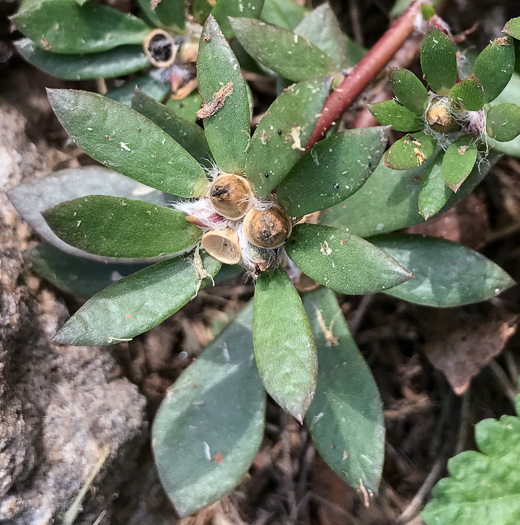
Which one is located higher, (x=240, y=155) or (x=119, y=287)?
(x=240, y=155)

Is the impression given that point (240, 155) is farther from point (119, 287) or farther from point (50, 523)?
point (50, 523)

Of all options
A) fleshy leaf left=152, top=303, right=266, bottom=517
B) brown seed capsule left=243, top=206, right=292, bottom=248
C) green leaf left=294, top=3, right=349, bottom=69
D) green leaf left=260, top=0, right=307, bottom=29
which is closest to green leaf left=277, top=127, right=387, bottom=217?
brown seed capsule left=243, top=206, right=292, bottom=248

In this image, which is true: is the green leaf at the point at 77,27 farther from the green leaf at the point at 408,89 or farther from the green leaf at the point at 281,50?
the green leaf at the point at 408,89

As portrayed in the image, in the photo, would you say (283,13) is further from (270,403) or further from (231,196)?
(270,403)

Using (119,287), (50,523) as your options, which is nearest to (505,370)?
(119,287)

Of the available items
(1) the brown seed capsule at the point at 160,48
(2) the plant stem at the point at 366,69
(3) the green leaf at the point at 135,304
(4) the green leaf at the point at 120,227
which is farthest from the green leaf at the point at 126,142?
(1) the brown seed capsule at the point at 160,48

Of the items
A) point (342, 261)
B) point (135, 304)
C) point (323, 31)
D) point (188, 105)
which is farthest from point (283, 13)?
point (135, 304)
